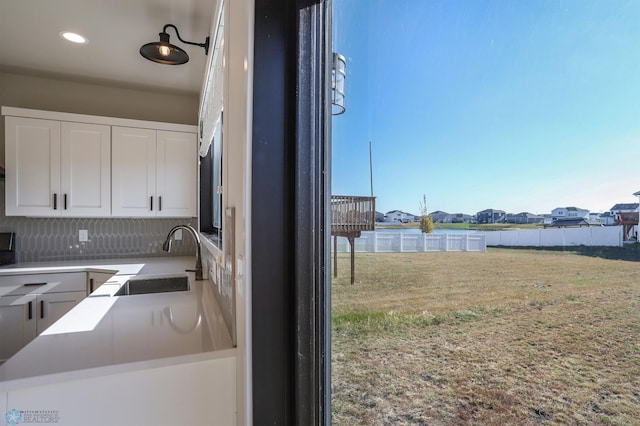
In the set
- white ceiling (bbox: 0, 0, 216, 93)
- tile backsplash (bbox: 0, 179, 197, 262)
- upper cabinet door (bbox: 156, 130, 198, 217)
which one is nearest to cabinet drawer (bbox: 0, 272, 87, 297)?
tile backsplash (bbox: 0, 179, 197, 262)

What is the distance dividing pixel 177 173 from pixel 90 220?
938 millimetres

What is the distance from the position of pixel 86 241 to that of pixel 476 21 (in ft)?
12.1

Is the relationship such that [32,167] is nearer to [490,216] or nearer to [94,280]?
[94,280]

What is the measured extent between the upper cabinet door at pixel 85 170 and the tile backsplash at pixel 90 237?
27 cm

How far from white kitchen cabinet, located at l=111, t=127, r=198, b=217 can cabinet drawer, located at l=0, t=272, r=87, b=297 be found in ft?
2.11

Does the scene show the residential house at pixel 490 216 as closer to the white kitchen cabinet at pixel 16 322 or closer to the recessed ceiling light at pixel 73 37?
the recessed ceiling light at pixel 73 37

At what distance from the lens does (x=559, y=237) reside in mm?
304

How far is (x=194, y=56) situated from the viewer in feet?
8.58

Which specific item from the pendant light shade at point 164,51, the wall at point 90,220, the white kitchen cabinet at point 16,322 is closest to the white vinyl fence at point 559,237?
the pendant light shade at point 164,51

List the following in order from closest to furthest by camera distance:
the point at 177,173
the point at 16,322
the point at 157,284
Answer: the point at 157,284 → the point at 16,322 → the point at 177,173

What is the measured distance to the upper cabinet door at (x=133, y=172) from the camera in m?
2.98

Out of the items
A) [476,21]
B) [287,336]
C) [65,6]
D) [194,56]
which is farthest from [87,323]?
[194,56]

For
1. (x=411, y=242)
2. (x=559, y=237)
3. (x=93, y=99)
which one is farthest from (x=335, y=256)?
(x=93, y=99)

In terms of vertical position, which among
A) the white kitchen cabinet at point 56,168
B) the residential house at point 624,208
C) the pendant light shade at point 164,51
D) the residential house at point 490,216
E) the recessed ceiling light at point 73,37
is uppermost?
the recessed ceiling light at point 73,37
